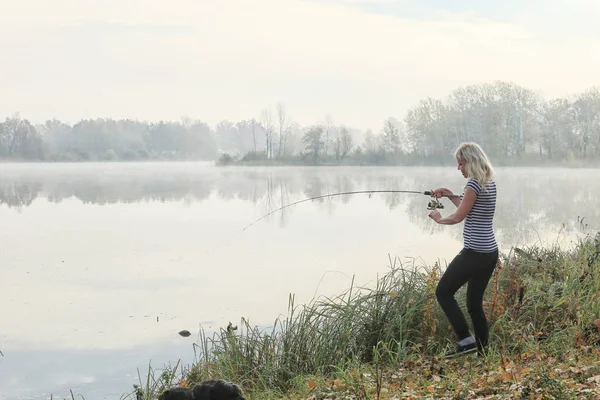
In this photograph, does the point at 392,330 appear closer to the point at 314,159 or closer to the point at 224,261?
the point at 224,261

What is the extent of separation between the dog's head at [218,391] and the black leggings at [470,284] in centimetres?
260

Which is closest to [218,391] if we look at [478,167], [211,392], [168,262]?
[211,392]

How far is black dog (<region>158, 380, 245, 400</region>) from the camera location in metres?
3.72

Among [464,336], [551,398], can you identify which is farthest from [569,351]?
[551,398]

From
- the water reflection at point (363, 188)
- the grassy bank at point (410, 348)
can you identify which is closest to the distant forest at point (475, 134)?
the water reflection at point (363, 188)

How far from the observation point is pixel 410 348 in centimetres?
703

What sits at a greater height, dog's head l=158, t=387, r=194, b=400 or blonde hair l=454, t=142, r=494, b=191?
blonde hair l=454, t=142, r=494, b=191

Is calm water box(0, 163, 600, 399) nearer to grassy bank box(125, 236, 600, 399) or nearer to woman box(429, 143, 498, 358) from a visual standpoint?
grassy bank box(125, 236, 600, 399)

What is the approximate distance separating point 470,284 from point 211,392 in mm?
2848

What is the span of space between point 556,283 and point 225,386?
5.10 m

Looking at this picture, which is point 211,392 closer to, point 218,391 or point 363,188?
point 218,391

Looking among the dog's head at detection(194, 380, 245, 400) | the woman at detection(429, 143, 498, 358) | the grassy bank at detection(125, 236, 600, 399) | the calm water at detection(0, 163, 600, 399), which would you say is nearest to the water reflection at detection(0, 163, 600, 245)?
the calm water at detection(0, 163, 600, 399)

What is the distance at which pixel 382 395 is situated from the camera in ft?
16.8

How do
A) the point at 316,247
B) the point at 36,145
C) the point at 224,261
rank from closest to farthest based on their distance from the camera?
the point at 224,261 < the point at 316,247 < the point at 36,145
